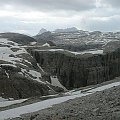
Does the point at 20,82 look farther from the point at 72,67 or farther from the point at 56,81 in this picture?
the point at 72,67

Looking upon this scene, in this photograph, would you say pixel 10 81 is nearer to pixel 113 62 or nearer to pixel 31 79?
pixel 31 79

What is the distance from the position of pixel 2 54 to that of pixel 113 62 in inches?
1676

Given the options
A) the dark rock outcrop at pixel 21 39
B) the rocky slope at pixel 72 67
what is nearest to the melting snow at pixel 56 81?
the rocky slope at pixel 72 67

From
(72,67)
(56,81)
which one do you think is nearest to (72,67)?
(72,67)

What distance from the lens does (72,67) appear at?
10462cm

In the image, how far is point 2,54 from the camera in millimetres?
90812

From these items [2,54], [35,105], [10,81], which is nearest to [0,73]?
[10,81]

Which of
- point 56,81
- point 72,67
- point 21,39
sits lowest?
point 56,81

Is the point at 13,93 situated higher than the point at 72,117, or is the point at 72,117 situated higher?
the point at 72,117

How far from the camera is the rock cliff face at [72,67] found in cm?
10275

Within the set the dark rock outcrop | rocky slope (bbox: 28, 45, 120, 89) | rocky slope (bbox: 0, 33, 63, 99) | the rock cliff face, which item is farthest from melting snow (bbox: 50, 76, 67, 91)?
the dark rock outcrop

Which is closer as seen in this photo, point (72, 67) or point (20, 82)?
point (20, 82)

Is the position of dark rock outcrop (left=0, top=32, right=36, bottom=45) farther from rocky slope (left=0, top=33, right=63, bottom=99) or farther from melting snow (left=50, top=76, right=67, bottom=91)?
rocky slope (left=0, top=33, right=63, bottom=99)

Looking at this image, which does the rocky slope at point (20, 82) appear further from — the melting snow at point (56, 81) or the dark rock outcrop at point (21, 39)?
the dark rock outcrop at point (21, 39)
